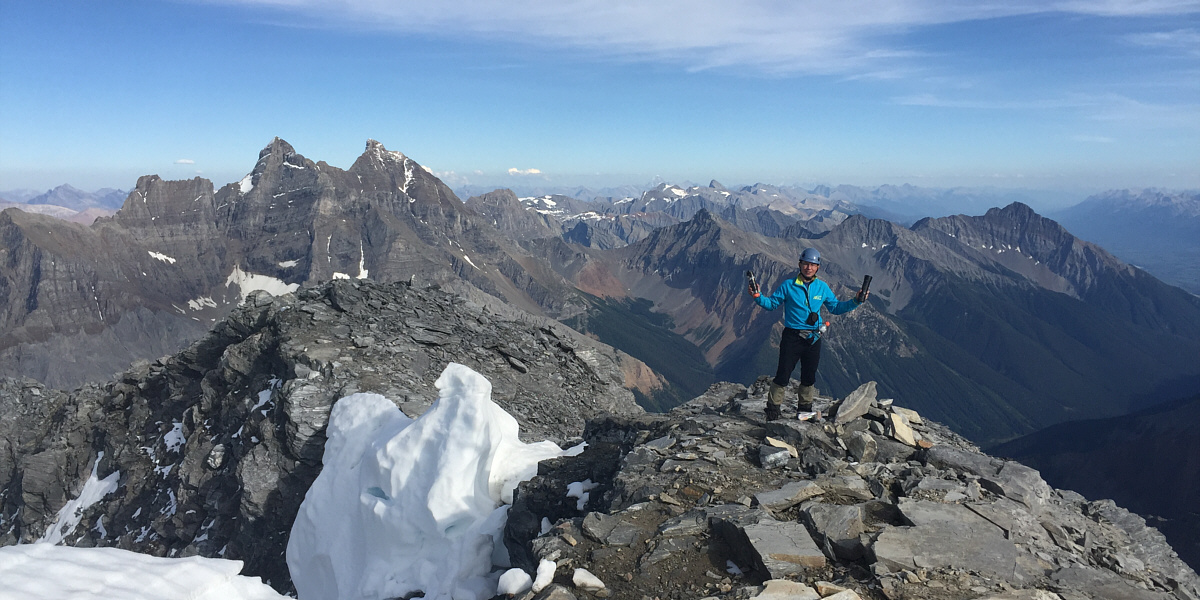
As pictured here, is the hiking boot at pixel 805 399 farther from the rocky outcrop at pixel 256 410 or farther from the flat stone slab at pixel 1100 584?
the rocky outcrop at pixel 256 410

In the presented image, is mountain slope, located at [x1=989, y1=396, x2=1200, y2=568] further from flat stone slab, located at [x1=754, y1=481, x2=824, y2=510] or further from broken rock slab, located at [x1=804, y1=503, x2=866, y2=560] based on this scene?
broken rock slab, located at [x1=804, y1=503, x2=866, y2=560]

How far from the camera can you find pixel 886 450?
51.5 feet

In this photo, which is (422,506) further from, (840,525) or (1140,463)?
Answer: (1140,463)

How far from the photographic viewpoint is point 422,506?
1586cm

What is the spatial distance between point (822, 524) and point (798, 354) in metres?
6.47

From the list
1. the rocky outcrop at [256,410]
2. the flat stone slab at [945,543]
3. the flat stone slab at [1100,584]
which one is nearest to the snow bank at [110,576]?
the flat stone slab at [945,543]

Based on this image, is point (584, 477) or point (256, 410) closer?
point (584, 477)

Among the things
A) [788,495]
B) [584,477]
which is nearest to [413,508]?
[584,477]

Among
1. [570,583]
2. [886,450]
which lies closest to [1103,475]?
[886,450]

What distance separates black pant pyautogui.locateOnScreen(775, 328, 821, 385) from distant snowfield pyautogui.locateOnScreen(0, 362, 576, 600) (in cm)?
727

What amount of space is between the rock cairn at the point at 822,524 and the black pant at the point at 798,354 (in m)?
1.36

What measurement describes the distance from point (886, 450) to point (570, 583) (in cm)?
974

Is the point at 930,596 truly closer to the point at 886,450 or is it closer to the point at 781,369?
the point at 886,450

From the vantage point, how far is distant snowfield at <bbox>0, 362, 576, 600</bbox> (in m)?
14.6
